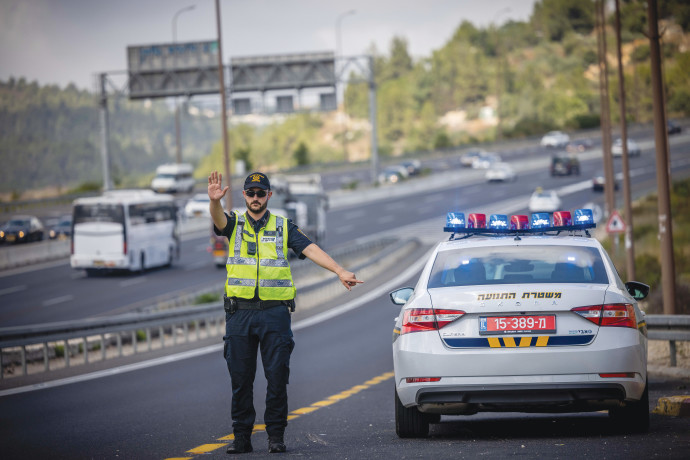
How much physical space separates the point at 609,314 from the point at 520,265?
86 cm

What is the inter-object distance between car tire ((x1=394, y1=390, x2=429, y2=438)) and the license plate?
1124 millimetres

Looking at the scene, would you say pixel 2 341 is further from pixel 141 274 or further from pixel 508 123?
pixel 508 123

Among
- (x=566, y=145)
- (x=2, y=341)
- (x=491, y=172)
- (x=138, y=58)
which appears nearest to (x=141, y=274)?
(x=138, y=58)

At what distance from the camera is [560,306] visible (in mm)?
7672

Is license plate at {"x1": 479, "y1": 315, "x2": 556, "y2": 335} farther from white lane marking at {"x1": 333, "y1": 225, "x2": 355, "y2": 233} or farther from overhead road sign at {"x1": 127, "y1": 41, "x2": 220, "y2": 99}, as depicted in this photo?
overhead road sign at {"x1": 127, "y1": 41, "x2": 220, "y2": 99}

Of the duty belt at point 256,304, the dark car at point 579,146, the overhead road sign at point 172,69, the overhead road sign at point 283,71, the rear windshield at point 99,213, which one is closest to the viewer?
the duty belt at point 256,304

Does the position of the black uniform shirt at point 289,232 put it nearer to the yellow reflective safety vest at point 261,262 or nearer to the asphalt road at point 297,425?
the yellow reflective safety vest at point 261,262

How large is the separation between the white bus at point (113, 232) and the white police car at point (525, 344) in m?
35.9

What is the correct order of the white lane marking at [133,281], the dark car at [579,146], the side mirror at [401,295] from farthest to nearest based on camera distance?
the dark car at [579,146] < the white lane marking at [133,281] < the side mirror at [401,295]

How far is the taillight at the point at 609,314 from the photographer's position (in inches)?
302

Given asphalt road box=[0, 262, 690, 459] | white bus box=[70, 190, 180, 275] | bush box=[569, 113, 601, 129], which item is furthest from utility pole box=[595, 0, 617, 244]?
bush box=[569, 113, 601, 129]

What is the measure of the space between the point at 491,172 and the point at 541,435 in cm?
7580

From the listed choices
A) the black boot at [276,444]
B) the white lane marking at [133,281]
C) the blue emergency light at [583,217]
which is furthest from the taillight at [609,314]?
the white lane marking at [133,281]

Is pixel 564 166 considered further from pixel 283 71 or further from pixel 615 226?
pixel 615 226
